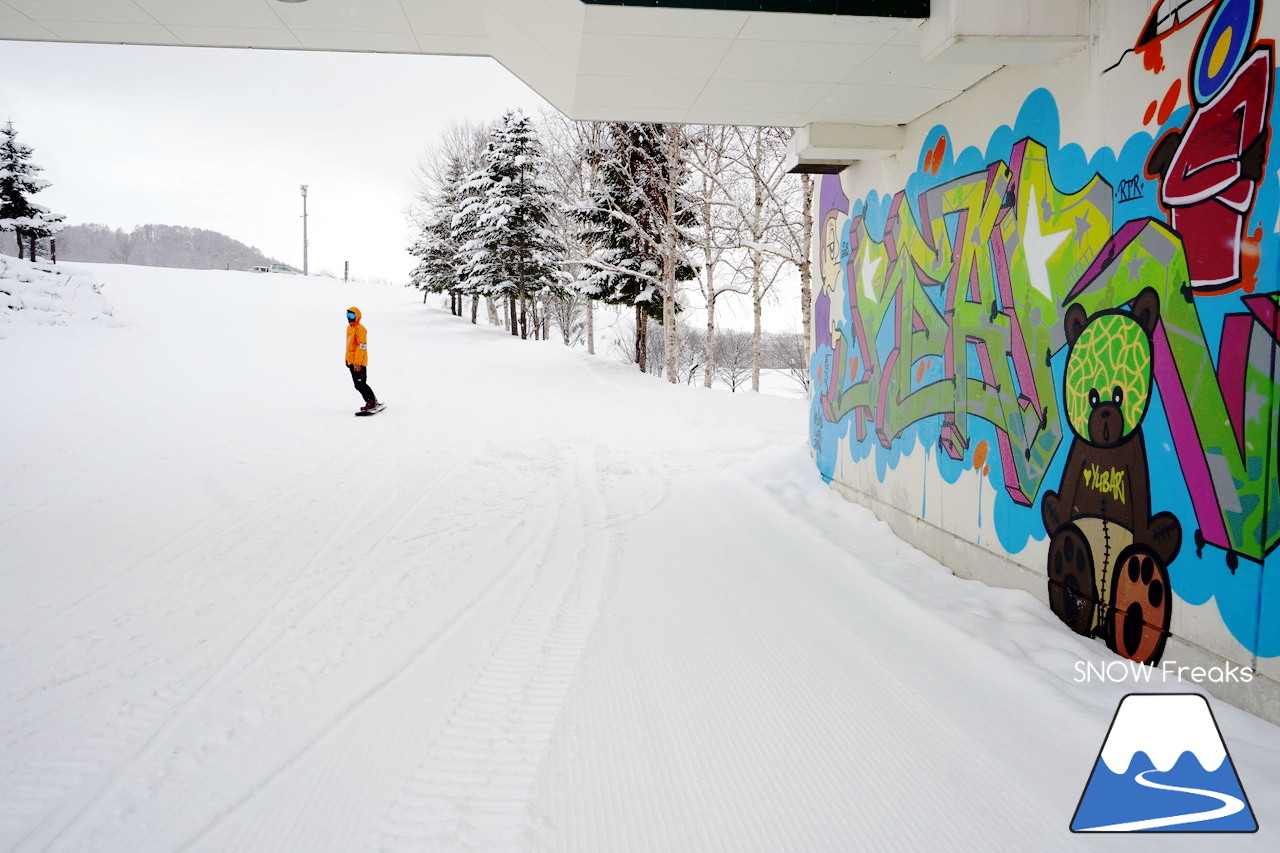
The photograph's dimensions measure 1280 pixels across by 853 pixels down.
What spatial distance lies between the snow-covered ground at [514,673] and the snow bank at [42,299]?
43.7ft

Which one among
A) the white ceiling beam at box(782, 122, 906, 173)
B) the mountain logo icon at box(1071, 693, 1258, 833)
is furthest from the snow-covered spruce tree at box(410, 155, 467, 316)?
the mountain logo icon at box(1071, 693, 1258, 833)

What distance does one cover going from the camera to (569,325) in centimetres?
4919

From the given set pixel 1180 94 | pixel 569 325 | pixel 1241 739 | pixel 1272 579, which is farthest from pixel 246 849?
pixel 569 325

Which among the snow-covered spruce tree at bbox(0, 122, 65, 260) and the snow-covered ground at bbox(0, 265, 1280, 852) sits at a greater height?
the snow-covered spruce tree at bbox(0, 122, 65, 260)

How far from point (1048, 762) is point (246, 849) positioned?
303cm

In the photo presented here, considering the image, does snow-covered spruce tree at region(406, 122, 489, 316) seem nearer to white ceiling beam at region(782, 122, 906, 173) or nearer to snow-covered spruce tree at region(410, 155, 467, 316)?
snow-covered spruce tree at region(410, 155, 467, 316)

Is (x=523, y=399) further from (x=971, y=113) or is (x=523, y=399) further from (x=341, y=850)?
(x=341, y=850)

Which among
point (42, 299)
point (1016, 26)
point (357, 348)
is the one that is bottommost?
point (357, 348)

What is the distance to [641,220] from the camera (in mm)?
19281

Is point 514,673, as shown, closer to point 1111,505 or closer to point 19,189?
point 1111,505

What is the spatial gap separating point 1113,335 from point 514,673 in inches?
142

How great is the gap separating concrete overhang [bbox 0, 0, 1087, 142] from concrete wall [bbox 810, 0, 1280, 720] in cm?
47

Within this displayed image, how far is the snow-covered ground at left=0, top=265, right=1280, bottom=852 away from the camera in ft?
8.15

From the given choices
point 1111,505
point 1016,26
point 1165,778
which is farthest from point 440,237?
point 1165,778
